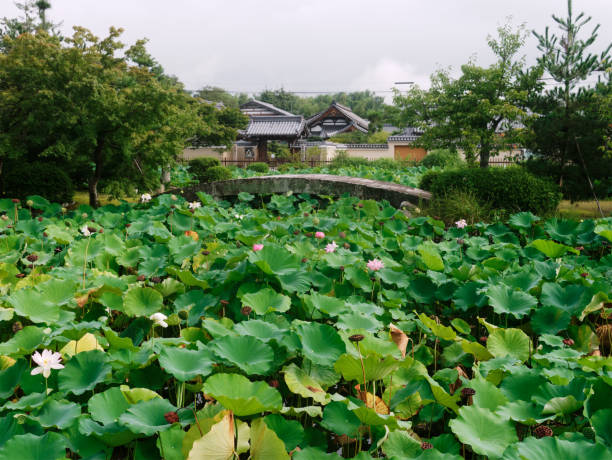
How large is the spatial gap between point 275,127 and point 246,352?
28318mm

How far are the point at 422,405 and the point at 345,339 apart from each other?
0.32m

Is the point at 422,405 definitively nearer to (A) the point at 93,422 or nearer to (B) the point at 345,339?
(B) the point at 345,339

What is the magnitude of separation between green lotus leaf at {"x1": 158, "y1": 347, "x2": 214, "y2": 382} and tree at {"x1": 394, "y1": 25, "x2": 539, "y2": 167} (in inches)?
337

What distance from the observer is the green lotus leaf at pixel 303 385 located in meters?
1.47

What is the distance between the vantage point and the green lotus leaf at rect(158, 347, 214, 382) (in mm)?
1405

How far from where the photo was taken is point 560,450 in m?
1.06

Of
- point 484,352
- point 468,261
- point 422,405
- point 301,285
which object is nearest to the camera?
point 422,405

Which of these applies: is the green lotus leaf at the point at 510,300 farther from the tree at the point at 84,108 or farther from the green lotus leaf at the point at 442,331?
the tree at the point at 84,108

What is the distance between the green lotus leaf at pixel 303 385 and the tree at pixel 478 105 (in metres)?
8.34

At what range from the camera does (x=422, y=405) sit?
1548mm

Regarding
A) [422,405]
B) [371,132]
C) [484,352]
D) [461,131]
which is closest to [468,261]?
[484,352]

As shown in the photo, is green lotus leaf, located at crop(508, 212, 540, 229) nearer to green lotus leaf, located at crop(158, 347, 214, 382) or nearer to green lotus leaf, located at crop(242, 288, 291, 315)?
green lotus leaf, located at crop(242, 288, 291, 315)

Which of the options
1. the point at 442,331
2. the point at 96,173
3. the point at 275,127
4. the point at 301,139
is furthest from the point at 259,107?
the point at 442,331

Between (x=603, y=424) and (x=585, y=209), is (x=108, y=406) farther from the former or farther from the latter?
(x=585, y=209)
